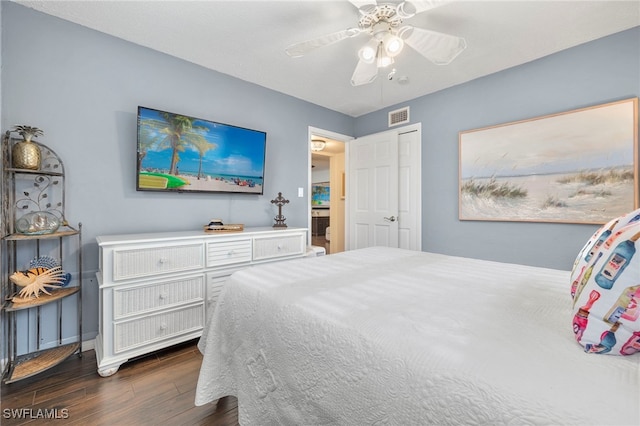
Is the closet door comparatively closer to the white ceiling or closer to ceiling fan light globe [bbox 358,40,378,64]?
the white ceiling

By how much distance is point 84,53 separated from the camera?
6.98 feet

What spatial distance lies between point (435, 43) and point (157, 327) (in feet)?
9.11

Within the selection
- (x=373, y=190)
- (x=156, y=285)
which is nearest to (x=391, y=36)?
(x=373, y=190)

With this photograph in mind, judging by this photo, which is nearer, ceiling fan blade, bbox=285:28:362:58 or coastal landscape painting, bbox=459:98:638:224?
ceiling fan blade, bbox=285:28:362:58

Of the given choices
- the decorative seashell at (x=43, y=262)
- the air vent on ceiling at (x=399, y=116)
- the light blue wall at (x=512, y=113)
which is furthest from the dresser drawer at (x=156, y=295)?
the air vent on ceiling at (x=399, y=116)

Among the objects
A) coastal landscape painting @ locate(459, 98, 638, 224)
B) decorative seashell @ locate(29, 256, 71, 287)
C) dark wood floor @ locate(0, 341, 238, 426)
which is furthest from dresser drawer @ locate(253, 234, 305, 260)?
coastal landscape painting @ locate(459, 98, 638, 224)

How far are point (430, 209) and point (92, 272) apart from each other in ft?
11.3

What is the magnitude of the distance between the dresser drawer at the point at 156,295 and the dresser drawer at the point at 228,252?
0.16 m

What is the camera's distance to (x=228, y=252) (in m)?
2.35

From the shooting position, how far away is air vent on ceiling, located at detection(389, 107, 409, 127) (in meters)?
3.61

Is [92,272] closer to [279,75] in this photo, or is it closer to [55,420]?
[55,420]

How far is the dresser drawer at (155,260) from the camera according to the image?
1847 millimetres

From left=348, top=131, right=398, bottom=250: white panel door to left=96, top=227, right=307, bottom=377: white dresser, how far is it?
6.42ft

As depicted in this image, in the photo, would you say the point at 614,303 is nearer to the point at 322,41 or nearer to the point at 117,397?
the point at 322,41
